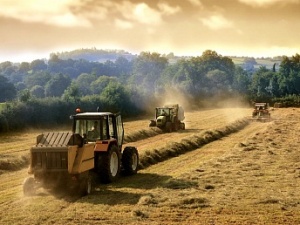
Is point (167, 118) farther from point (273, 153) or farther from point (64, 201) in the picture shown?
point (64, 201)

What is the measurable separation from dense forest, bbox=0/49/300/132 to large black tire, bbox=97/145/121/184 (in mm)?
25793

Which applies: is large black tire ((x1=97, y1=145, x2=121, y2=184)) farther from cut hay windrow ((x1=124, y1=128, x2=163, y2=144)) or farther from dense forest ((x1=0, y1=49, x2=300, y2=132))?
dense forest ((x1=0, y1=49, x2=300, y2=132))

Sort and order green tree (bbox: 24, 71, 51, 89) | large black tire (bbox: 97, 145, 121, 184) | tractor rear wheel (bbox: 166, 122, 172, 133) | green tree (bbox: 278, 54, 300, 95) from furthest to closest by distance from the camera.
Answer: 1. green tree (bbox: 24, 71, 51, 89)
2. green tree (bbox: 278, 54, 300, 95)
3. tractor rear wheel (bbox: 166, 122, 172, 133)
4. large black tire (bbox: 97, 145, 121, 184)

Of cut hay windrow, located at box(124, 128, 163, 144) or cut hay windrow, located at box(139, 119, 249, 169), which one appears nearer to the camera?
cut hay windrow, located at box(139, 119, 249, 169)

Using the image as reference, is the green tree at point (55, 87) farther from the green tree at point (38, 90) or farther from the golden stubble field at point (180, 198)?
the golden stubble field at point (180, 198)

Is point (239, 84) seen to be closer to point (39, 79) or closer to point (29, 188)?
point (39, 79)

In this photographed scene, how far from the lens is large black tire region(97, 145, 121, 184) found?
1467cm

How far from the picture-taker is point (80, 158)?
43.3 ft

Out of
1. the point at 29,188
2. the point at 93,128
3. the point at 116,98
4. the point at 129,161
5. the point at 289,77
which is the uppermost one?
the point at 289,77

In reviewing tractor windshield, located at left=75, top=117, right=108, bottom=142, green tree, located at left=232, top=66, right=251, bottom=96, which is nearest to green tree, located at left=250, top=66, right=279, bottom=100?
green tree, located at left=232, top=66, right=251, bottom=96

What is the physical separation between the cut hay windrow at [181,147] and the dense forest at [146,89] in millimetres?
18749

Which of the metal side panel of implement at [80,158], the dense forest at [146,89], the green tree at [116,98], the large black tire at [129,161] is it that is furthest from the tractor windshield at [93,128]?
the green tree at [116,98]

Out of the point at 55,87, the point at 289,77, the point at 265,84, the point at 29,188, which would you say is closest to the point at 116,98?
the point at 29,188

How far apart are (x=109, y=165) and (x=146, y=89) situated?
54727 mm
